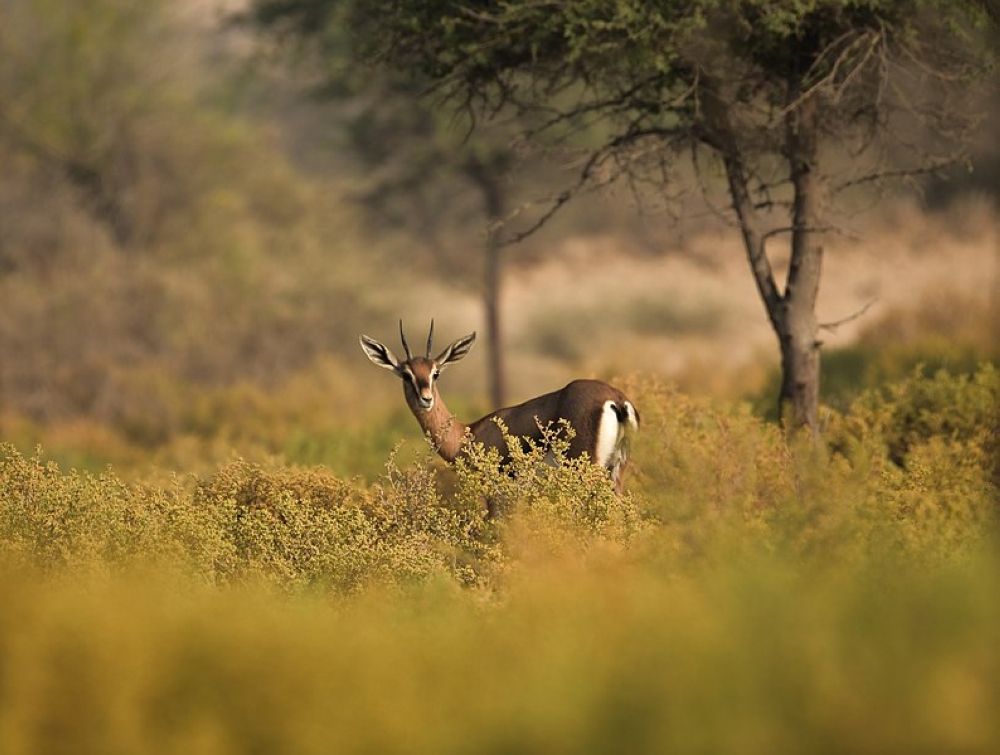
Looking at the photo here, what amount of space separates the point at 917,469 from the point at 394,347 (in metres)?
21.6

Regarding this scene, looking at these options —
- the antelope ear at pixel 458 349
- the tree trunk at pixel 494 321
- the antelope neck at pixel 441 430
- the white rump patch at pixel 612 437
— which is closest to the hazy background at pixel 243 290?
the tree trunk at pixel 494 321

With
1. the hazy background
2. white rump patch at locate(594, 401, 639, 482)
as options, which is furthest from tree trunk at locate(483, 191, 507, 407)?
white rump patch at locate(594, 401, 639, 482)

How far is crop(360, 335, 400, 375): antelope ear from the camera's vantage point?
34.1ft

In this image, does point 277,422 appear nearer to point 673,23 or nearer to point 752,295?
point 673,23

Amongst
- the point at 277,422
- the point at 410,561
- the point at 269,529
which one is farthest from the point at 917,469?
the point at 277,422

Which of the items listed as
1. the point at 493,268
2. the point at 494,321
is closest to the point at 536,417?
the point at 494,321

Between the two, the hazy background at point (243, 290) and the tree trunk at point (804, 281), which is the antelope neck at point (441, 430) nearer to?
the tree trunk at point (804, 281)

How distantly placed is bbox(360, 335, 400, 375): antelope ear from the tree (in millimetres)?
2118

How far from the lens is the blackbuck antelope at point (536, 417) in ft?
31.6

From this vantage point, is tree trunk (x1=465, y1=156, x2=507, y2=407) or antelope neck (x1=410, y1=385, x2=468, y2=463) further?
tree trunk (x1=465, y1=156, x2=507, y2=407)

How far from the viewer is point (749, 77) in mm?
12062

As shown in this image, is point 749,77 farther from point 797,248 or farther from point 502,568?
point 502,568

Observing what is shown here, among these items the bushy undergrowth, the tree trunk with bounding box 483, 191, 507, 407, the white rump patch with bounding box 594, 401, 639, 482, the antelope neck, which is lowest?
the bushy undergrowth

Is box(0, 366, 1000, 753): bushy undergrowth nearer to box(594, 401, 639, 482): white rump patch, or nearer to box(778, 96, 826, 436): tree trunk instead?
box(594, 401, 639, 482): white rump patch
